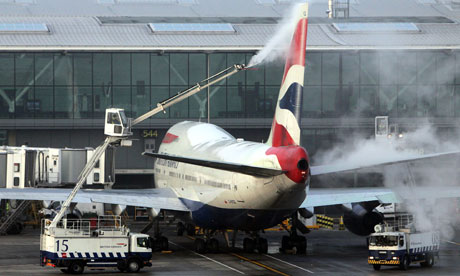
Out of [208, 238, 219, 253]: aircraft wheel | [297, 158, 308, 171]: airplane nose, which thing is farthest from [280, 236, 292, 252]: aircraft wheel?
[297, 158, 308, 171]: airplane nose

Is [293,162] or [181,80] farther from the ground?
[181,80]

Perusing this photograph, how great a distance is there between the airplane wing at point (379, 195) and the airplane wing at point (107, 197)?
8686 mm

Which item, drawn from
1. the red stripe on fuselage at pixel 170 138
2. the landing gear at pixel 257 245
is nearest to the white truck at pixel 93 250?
the landing gear at pixel 257 245

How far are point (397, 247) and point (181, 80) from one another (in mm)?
52309

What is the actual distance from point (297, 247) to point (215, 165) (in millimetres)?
16895

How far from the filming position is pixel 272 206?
48.7 metres

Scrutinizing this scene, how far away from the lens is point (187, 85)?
318ft

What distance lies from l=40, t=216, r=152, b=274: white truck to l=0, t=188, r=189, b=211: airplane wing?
20.5 feet

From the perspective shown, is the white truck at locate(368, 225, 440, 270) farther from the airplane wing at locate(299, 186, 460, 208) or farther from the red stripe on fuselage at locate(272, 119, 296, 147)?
the red stripe on fuselage at locate(272, 119, 296, 147)

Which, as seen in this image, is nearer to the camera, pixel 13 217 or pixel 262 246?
pixel 262 246

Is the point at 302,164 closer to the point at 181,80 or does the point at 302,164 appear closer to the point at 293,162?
the point at 293,162

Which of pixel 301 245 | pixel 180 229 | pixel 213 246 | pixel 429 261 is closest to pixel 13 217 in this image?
pixel 180 229

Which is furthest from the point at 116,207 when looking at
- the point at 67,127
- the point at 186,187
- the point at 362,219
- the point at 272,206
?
the point at 67,127

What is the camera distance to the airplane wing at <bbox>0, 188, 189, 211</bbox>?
5317 cm
